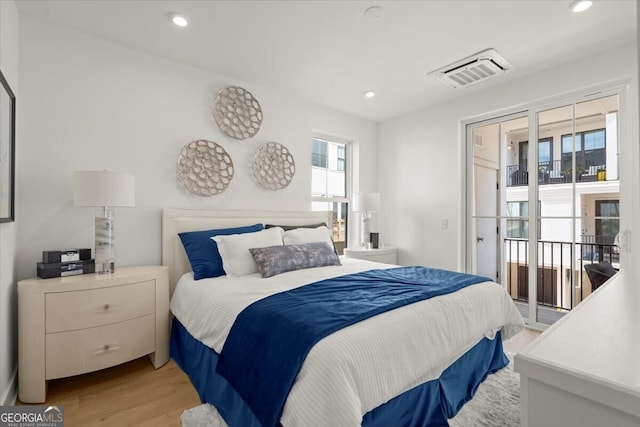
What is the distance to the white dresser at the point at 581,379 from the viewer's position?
1.72 ft

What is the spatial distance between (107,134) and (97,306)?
1381 millimetres

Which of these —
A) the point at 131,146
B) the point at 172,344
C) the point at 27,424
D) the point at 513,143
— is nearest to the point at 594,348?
the point at 27,424

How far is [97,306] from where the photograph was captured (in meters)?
2.06

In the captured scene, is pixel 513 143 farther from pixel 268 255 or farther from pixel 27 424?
pixel 27 424

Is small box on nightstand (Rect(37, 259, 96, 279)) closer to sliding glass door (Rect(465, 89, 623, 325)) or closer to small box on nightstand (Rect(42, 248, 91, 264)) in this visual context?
small box on nightstand (Rect(42, 248, 91, 264))

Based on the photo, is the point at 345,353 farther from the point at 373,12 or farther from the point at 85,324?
the point at 373,12

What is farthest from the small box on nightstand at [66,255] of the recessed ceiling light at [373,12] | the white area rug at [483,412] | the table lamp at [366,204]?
the table lamp at [366,204]

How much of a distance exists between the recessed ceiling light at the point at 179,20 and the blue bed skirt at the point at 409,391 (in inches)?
89.9

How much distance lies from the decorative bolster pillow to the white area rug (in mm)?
953

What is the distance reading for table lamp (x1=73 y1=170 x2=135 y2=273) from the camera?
2.13m

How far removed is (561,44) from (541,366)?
3.06m

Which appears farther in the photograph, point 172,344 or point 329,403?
point 172,344

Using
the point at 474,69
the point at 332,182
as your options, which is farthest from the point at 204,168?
the point at 474,69

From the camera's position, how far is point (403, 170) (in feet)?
14.2
